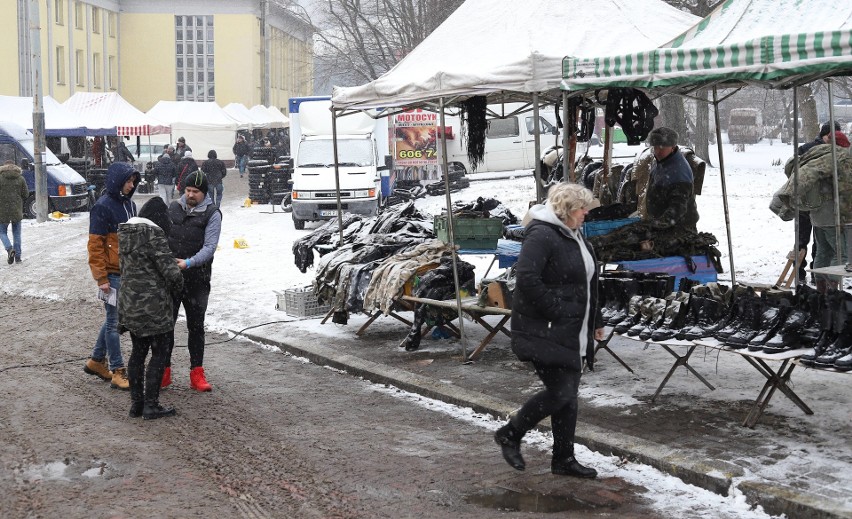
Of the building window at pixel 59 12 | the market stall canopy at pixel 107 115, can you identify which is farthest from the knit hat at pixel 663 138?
the building window at pixel 59 12

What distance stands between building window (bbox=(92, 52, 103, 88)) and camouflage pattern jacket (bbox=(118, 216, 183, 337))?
56435 mm

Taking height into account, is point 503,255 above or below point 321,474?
above

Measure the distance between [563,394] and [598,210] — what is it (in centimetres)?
419

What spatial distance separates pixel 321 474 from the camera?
21.7ft

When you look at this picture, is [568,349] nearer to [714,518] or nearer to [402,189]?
[714,518]

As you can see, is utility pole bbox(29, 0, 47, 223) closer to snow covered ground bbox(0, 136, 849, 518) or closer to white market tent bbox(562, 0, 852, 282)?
snow covered ground bbox(0, 136, 849, 518)

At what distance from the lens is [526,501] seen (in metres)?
6.04

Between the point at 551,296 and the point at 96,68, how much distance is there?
60.2 metres

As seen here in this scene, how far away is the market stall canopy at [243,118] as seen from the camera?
160 ft

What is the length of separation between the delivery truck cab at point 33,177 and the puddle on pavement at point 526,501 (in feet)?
77.4

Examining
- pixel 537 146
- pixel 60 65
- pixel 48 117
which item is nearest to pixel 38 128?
pixel 48 117

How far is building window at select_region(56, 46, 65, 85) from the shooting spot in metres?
55.8

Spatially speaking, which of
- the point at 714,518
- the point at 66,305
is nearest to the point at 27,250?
the point at 66,305

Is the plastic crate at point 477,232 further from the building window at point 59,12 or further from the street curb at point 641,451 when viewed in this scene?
the building window at point 59,12
